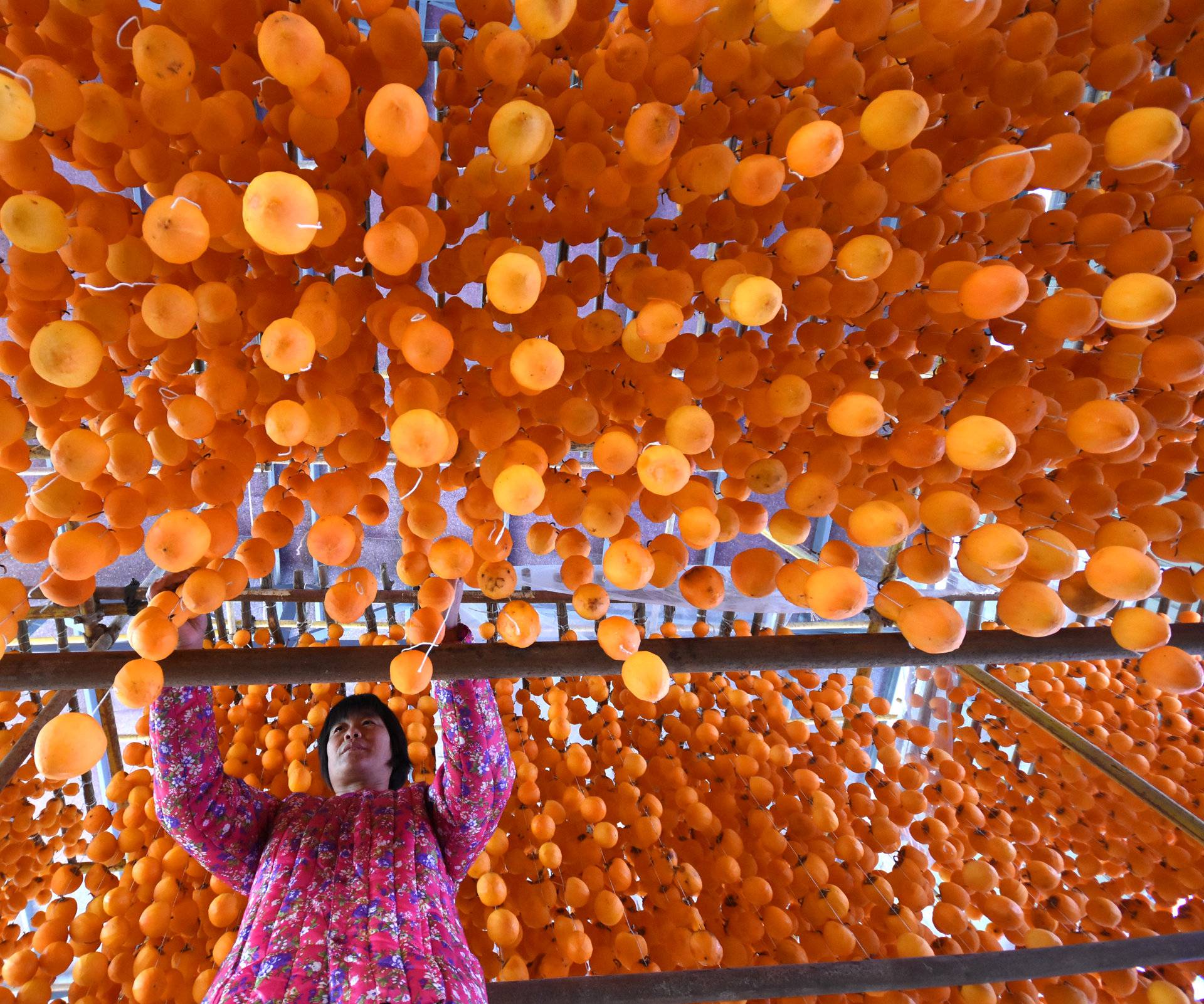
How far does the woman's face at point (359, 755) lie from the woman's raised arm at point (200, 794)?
0.34 m

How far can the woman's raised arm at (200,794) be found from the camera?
1.70m

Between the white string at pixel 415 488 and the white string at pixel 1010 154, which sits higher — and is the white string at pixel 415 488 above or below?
below

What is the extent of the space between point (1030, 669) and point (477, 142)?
334cm

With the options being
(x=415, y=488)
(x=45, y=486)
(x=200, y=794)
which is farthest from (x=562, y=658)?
(x=200, y=794)

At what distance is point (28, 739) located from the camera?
2.26m

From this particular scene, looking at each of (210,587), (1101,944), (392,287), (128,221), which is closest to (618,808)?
(1101,944)

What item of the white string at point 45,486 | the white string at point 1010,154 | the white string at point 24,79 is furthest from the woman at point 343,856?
the white string at point 1010,154

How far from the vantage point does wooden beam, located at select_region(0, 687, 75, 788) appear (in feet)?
6.72

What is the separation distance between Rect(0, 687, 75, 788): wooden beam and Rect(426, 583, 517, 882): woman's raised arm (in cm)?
138

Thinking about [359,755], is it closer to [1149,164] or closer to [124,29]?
[124,29]

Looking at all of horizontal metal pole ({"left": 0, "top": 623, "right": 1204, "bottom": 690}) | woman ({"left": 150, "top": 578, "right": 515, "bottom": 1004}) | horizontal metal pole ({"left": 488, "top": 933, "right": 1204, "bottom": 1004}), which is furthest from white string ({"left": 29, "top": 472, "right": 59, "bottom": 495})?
horizontal metal pole ({"left": 488, "top": 933, "right": 1204, "bottom": 1004})

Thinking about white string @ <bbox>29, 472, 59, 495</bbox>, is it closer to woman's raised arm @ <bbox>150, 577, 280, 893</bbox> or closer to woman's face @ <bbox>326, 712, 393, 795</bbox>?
woman's raised arm @ <bbox>150, 577, 280, 893</bbox>

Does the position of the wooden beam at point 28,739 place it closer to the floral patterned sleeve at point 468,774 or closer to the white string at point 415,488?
the floral patterned sleeve at point 468,774

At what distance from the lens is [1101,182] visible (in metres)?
1.09
